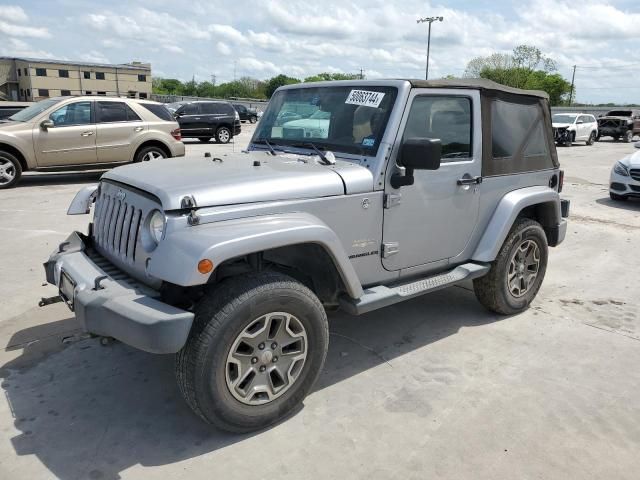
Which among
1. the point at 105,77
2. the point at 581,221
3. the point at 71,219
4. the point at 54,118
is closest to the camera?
the point at 71,219

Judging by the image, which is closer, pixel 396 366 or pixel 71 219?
pixel 396 366

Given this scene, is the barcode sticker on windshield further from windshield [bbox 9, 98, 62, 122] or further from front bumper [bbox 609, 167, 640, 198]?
windshield [bbox 9, 98, 62, 122]

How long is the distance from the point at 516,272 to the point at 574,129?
913 inches

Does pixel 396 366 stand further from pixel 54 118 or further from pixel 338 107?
pixel 54 118

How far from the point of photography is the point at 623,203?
10.2 metres

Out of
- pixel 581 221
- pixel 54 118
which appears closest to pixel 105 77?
pixel 54 118

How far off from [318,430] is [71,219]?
19.6 feet

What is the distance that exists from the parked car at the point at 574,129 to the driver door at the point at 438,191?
22511 mm

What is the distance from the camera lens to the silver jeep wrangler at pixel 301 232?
8.87 feet

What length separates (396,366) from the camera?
378cm

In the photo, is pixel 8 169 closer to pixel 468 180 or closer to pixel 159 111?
pixel 159 111

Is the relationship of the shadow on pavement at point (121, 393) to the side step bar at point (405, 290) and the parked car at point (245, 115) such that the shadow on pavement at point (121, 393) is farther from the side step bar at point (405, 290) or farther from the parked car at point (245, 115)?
the parked car at point (245, 115)

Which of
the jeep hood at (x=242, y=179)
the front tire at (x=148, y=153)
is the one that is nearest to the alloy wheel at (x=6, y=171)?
the front tire at (x=148, y=153)

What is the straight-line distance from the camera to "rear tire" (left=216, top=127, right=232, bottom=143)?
21422mm
